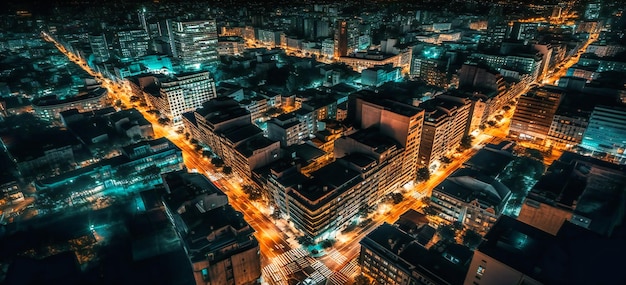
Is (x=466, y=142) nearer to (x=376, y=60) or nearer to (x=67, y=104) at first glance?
(x=376, y=60)

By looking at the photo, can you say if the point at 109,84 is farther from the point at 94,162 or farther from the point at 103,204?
the point at 103,204

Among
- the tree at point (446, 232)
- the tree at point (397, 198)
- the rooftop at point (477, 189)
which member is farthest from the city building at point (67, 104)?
the rooftop at point (477, 189)

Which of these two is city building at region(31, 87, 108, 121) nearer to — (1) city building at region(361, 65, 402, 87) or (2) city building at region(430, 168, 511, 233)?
(1) city building at region(361, 65, 402, 87)

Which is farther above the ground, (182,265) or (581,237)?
(581,237)

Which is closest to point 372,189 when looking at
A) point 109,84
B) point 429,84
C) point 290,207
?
point 290,207

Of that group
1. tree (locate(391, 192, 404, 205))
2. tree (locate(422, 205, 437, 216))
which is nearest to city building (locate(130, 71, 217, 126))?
tree (locate(391, 192, 404, 205))

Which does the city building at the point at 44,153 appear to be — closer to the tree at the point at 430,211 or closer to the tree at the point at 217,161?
the tree at the point at 217,161
